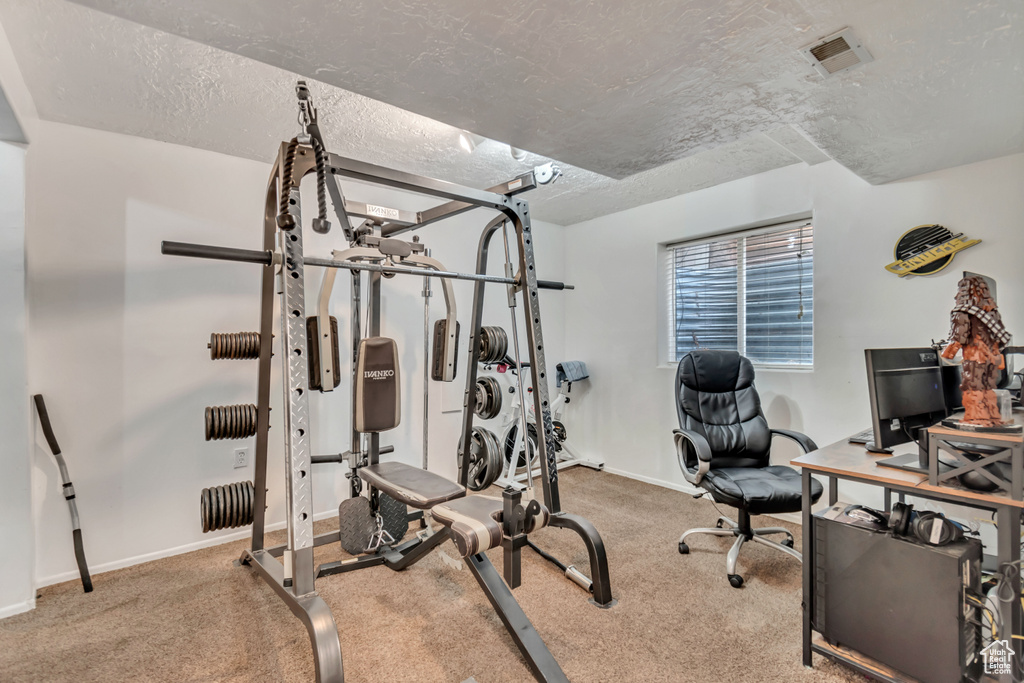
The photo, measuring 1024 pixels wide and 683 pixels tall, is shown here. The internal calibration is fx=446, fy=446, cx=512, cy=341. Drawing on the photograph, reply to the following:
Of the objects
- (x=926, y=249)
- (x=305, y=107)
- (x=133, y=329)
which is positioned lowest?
(x=133, y=329)

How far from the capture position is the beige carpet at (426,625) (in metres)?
1.71

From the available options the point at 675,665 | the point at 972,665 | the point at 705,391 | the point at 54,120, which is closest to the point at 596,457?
the point at 705,391

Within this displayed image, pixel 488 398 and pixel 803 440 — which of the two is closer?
pixel 803 440

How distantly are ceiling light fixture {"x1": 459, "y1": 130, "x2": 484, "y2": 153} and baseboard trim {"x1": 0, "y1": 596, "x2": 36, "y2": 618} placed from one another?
3.16m

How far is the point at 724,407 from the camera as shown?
2.97 meters

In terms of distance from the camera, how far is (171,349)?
2.67m

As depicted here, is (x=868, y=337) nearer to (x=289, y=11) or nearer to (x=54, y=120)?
(x=289, y=11)

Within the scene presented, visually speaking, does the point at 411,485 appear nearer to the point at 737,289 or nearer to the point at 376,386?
the point at 376,386

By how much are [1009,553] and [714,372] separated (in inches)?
65.5

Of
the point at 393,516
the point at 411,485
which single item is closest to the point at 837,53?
the point at 411,485

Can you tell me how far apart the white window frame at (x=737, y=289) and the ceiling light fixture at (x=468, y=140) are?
2028mm

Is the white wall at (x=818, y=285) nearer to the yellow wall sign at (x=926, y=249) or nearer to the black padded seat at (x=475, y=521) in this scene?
the yellow wall sign at (x=926, y=249)

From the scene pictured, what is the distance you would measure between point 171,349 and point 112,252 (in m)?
0.61

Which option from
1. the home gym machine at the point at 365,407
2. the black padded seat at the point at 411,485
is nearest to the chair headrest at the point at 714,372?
the home gym machine at the point at 365,407
